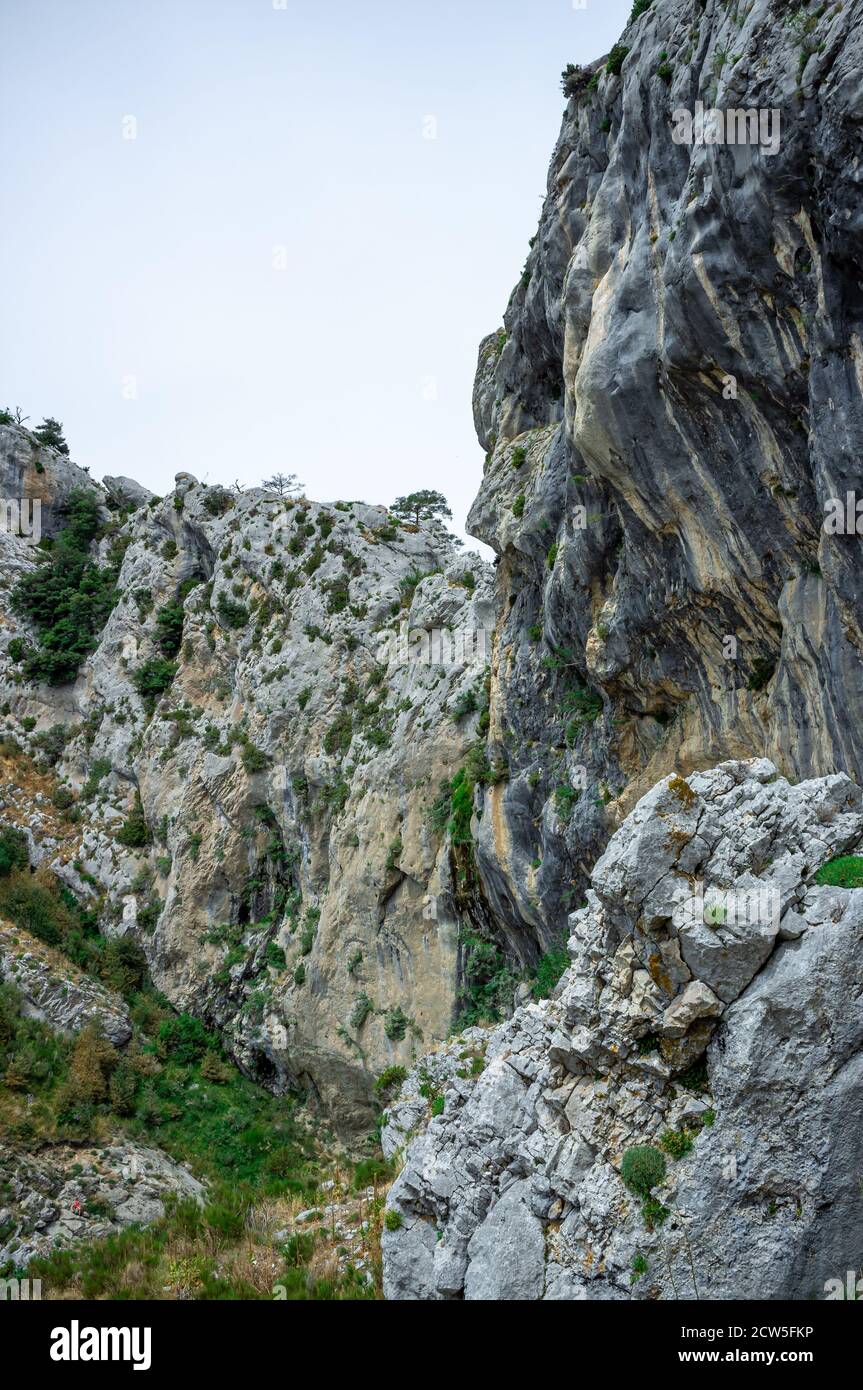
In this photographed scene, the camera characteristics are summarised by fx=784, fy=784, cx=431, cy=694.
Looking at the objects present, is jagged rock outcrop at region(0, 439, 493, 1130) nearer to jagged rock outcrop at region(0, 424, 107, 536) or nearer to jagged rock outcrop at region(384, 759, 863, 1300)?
jagged rock outcrop at region(0, 424, 107, 536)

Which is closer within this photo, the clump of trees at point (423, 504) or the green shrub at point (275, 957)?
the green shrub at point (275, 957)

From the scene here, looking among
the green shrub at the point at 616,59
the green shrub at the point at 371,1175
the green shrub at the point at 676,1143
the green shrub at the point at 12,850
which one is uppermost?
the green shrub at the point at 616,59

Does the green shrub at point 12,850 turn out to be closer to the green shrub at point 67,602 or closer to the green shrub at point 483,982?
the green shrub at point 67,602

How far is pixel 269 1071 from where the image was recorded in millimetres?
25250

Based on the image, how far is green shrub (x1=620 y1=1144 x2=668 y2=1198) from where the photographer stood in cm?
851

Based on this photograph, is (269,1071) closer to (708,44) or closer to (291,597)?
(291,597)

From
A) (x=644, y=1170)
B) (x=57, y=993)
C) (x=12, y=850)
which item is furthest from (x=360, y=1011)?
(x=12, y=850)

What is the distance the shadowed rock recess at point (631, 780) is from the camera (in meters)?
8.28

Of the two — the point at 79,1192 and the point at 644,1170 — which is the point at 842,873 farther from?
the point at 79,1192

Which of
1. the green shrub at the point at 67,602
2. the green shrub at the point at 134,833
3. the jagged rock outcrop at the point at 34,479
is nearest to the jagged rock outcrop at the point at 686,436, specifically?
the green shrub at the point at 134,833

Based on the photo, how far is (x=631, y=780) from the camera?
15.0m

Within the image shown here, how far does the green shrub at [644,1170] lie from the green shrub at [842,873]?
357 centimetres

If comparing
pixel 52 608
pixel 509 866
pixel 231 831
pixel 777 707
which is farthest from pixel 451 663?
pixel 52 608

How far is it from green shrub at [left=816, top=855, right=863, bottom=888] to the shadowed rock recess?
0.11 m
